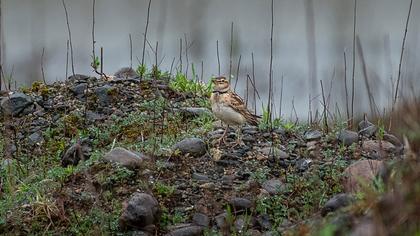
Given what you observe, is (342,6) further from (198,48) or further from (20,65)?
(20,65)

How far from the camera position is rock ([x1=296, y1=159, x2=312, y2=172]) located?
797 cm

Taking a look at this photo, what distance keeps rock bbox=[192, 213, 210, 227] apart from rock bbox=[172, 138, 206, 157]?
2.85 feet

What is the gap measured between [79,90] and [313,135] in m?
2.39

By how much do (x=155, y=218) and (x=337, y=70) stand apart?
15.2 feet

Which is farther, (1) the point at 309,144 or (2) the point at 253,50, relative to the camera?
(2) the point at 253,50

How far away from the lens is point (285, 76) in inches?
508

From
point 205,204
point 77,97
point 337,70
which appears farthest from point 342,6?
point 205,204

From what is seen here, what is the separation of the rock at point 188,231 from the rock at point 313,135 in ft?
5.71

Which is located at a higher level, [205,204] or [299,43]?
[299,43]

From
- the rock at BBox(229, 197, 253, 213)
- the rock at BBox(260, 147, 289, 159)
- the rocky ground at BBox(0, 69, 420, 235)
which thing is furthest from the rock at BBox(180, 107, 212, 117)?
the rock at BBox(229, 197, 253, 213)

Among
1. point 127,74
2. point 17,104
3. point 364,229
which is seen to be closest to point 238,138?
point 127,74

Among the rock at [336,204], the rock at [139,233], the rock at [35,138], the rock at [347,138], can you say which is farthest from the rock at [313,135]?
the rock at [35,138]

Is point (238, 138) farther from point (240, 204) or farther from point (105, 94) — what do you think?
point (105, 94)

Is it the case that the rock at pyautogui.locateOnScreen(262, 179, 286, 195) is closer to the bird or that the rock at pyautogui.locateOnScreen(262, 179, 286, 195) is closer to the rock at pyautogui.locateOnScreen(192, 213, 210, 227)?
the rock at pyautogui.locateOnScreen(192, 213, 210, 227)
